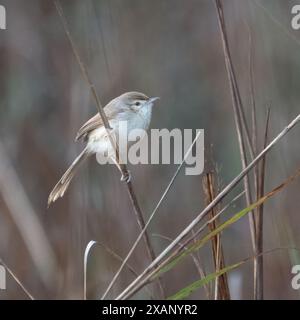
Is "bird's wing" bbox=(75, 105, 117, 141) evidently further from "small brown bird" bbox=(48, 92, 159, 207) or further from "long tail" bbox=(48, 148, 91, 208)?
"long tail" bbox=(48, 148, 91, 208)

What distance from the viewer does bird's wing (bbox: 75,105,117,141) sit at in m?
2.50

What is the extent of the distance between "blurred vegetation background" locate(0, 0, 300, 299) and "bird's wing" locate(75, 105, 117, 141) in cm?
4

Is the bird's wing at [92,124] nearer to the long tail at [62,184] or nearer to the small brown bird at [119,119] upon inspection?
the small brown bird at [119,119]

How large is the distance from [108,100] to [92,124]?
124mm

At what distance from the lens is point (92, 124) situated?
8.34ft

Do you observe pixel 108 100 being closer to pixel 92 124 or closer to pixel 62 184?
pixel 92 124

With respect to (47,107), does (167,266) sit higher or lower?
lower

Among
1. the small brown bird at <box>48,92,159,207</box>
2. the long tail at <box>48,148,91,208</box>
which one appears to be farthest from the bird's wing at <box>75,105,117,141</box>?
the long tail at <box>48,148,91,208</box>

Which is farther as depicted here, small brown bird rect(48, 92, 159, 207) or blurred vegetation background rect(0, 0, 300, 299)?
small brown bird rect(48, 92, 159, 207)

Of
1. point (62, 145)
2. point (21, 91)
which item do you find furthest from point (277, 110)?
point (21, 91)

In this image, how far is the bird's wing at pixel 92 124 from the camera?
2.50 metres

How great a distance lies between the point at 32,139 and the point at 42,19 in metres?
0.58
